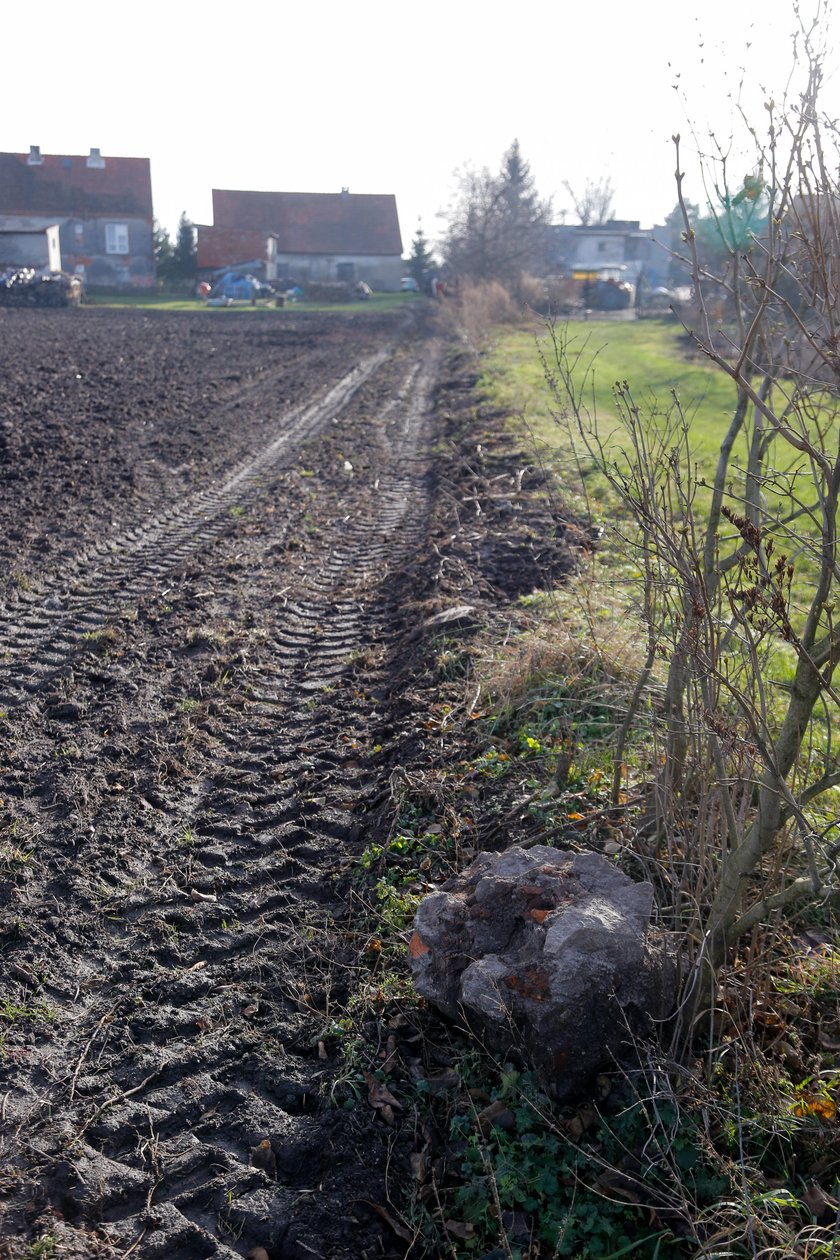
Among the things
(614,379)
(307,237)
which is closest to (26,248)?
(307,237)

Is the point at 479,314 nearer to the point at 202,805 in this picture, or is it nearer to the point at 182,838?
the point at 202,805

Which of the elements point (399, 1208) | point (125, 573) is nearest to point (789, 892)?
point (399, 1208)

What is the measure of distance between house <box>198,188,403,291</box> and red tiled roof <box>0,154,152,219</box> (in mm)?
4832

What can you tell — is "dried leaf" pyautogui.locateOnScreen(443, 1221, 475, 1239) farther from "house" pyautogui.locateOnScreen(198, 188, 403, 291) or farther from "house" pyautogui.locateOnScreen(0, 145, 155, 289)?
"house" pyautogui.locateOnScreen(198, 188, 403, 291)

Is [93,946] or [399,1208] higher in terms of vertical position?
[93,946]

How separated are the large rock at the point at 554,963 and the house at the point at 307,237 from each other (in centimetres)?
6472

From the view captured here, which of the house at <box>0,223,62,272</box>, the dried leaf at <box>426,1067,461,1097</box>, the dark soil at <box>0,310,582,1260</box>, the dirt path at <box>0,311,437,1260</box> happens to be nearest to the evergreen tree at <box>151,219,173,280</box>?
the house at <box>0,223,62,272</box>

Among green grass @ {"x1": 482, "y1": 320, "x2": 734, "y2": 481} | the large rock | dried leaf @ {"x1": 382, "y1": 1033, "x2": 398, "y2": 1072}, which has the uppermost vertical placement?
green grass @ {"x1": 482, "y1": 320, "x2": 734, "y2": 481}

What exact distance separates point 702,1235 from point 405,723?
3324mm

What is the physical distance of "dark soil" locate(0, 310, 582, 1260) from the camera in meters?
3.06

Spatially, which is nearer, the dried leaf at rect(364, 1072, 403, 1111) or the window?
the dried leaf at rect(364, 1072, 403, 1111)

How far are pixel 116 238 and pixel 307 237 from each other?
42.3ft

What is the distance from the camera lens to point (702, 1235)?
2824mm

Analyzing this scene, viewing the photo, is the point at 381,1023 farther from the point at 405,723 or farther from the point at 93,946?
the point at 405,723
